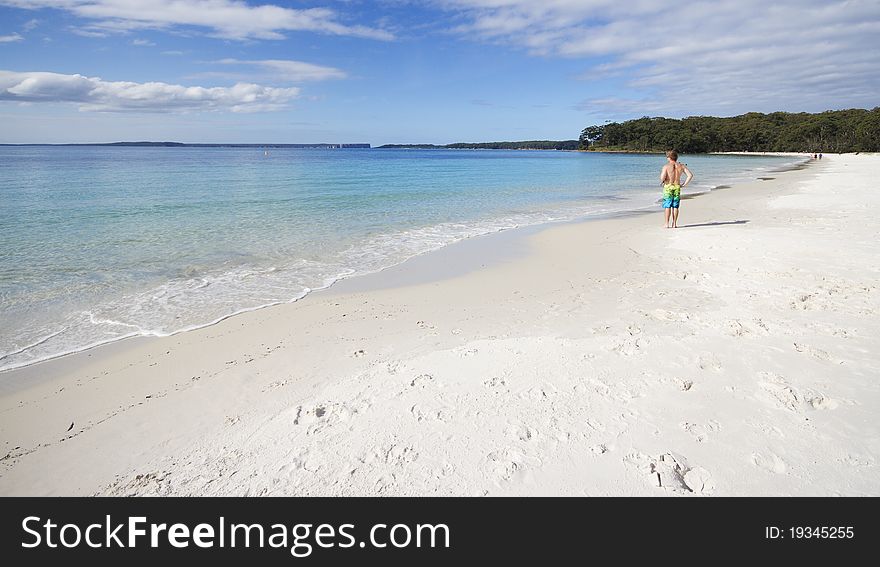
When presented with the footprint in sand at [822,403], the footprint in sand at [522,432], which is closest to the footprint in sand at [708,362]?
the footprint in sand at [822,403]

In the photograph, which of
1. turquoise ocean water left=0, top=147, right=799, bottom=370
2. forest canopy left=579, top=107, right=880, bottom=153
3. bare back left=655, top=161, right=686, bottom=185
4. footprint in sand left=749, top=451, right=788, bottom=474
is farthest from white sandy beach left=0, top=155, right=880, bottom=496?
forest canopy left=579, top=107, right=880, bottom=153

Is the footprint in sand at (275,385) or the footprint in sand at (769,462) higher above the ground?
the footprint in sand at (769,462)

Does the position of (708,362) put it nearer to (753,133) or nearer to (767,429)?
(767,429)

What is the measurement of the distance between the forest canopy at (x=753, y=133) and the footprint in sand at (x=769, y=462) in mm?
131910

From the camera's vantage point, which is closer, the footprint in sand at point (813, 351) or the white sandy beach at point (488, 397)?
the white sandy beach at point (488, 397)

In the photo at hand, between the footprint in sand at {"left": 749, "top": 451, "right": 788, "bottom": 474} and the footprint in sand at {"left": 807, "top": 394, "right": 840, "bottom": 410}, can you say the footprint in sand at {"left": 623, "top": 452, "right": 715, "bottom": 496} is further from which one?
the footprint in sand at {"left": 807, "top": 394, "right": 840, "bottom": 410}

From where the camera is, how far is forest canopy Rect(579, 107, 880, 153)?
107 metres

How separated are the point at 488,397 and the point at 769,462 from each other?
2072 millimetres

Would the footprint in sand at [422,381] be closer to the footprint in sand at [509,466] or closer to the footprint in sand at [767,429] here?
the footprint in sand at [509,466]

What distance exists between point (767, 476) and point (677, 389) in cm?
117

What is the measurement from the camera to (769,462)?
3.21m

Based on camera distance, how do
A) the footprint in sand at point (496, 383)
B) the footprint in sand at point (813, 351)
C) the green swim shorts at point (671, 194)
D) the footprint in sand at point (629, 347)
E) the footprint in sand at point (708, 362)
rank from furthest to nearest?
the green swim shorts at point (671, 194), the footprint in sand at point (629, 347), the footprint in sand at point (813, 351), the footprint in sand at point (708, 362), the footprint in sand at point (496, 383)

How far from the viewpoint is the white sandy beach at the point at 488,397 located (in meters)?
3.20

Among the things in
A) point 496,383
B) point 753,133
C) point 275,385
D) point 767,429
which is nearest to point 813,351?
point 767,429
